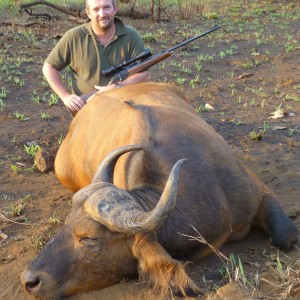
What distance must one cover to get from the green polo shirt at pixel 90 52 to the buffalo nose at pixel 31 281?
362 cm

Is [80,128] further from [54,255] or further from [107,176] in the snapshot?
[54,255]

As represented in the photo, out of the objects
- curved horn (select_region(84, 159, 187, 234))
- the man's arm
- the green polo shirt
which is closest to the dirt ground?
curved horn (select_region(84, 159, 187, 234))

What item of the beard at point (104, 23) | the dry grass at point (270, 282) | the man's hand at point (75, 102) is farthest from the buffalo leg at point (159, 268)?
the beard at point (104, 23)

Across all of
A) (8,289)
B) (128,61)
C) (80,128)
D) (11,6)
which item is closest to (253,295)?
(8,289)

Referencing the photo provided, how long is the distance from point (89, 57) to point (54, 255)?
3576 mm

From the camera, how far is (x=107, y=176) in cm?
347

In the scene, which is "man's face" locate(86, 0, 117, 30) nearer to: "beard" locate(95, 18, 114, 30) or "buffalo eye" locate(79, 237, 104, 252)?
"beard" locate(95, 18, 114, 30)

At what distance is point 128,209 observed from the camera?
3.04 m

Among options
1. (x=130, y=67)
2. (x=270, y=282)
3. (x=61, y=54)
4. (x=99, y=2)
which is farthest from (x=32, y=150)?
(x=270, y=282)

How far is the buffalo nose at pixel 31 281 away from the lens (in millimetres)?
3176

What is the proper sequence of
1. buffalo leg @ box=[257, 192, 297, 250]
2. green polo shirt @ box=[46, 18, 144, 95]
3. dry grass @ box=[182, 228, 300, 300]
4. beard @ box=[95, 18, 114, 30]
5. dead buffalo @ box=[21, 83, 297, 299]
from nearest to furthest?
dry grass @ box=[182, 228, 300, 300], dead buffalo @ box=[21, 83, 297, 299], buffalo leg @ box=[257, 192, 297, 250], beard @ box=[95, 18, 114, 30], green polo shirt @ box=[46, 18, 144, 95]

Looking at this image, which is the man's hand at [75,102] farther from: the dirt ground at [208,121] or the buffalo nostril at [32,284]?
the buffalo nostril at [32,284]

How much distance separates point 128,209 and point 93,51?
366cm

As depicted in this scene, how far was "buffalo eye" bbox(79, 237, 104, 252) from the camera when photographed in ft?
10.4
